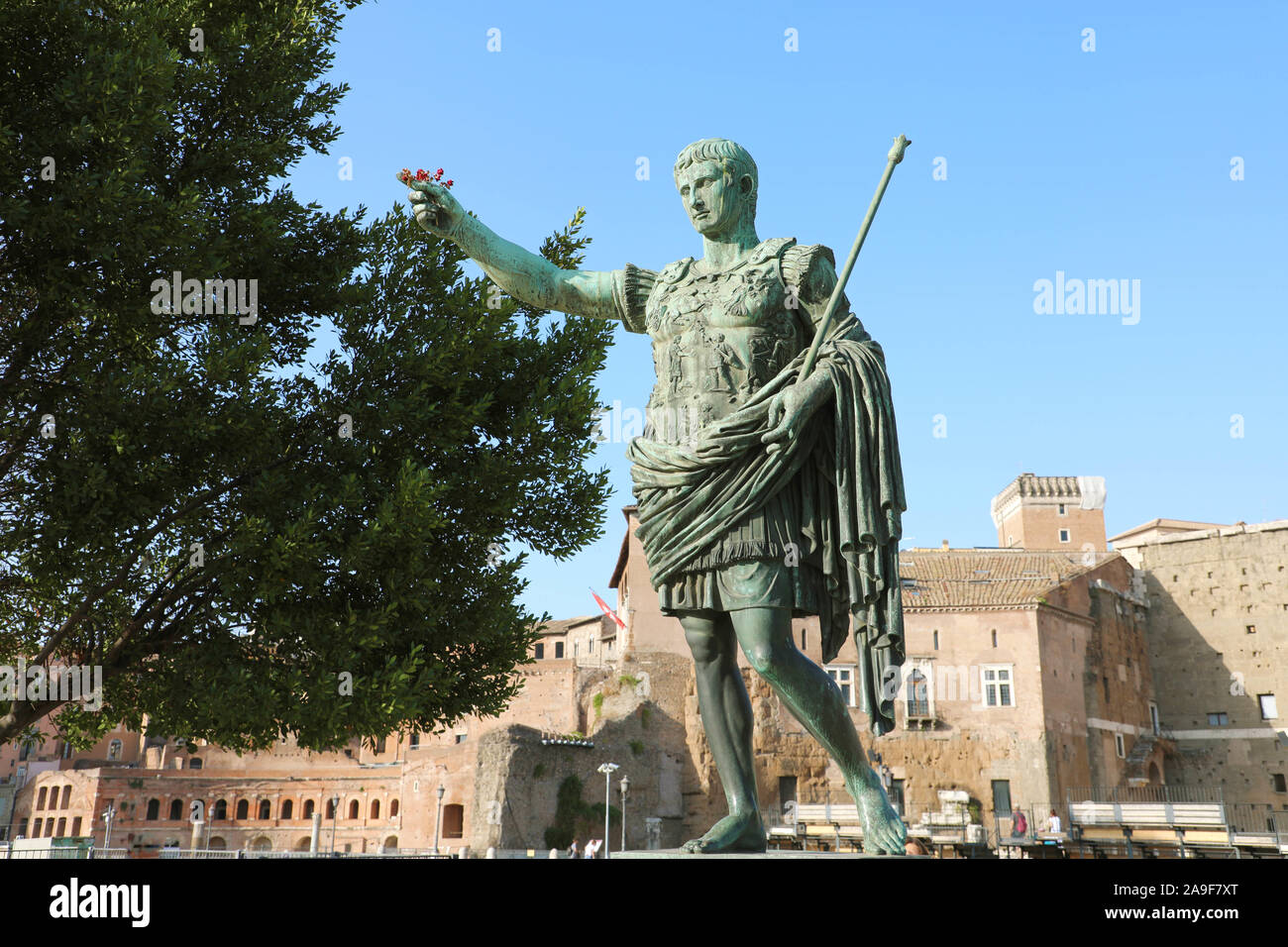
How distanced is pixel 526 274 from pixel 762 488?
151cm

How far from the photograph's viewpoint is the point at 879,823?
3.66 meters

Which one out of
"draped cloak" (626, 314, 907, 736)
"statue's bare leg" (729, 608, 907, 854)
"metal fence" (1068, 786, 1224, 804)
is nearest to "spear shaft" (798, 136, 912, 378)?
"draped cloak" (626, 314, 907, 736)

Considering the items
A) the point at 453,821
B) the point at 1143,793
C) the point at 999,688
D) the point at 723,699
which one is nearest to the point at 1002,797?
the point at 999,688

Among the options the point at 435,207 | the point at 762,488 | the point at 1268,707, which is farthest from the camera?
the point at 1268,707

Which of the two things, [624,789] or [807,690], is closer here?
[807,690]

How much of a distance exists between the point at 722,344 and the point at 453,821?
48.0 metres

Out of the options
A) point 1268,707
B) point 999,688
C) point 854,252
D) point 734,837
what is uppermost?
point 854,252

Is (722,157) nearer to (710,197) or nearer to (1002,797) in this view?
(710,197)

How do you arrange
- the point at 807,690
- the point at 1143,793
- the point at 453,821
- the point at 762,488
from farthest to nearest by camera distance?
1. the point at 453,821
2. the point at 1143,793
3. the point at 762,488
4. the point at 807,690

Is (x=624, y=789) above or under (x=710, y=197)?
under

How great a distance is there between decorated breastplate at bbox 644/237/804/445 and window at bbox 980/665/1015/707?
41.7 m

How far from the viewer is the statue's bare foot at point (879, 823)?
3615mm
